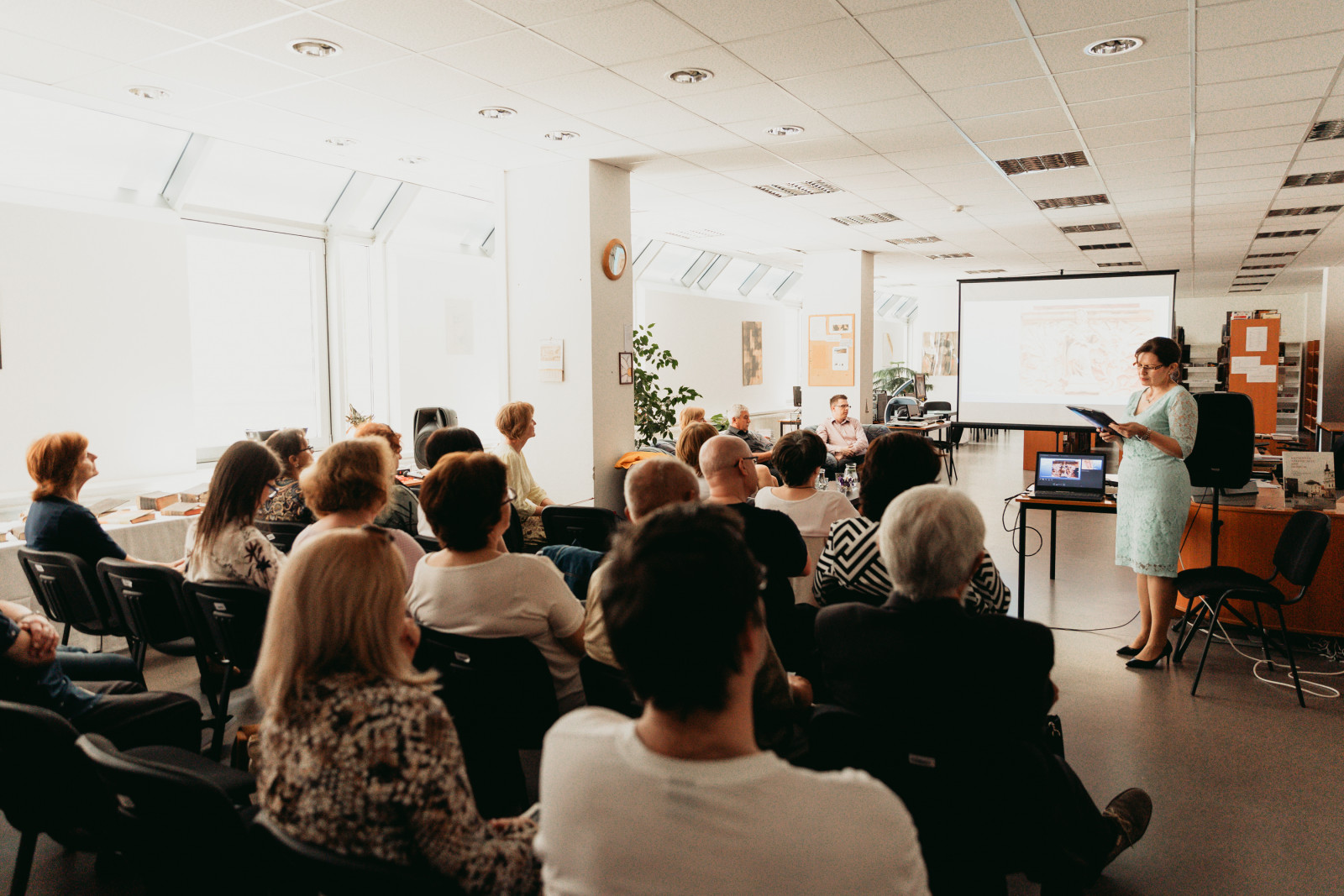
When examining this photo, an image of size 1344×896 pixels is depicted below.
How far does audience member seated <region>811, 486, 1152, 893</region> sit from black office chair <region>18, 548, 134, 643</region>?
289 centimetres

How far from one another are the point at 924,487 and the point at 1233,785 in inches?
81.6

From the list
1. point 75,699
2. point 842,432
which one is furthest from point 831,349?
point 75,699

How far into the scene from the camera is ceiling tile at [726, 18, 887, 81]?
3807 mm

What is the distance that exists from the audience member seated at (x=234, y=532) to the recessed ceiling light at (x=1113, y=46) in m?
4.07

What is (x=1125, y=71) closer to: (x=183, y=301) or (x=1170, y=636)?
(x=1170, y=636)

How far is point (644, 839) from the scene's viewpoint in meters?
0.97

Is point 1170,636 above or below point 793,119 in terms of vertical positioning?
below

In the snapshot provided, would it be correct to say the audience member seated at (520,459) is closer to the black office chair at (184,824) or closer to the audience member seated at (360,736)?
the black office chair at (184,824)

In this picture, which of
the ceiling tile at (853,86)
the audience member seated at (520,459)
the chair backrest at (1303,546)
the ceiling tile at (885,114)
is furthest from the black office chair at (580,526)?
the chair backrest at (1303,546)

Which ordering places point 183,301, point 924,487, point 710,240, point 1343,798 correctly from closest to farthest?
point 924,487, point 1343,798, point 183,301, point 710,240

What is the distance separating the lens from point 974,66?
4246 mm

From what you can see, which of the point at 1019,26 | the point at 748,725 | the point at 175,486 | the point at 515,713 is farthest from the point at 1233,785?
the point at 175,486

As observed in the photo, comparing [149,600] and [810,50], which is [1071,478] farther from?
[149,600]

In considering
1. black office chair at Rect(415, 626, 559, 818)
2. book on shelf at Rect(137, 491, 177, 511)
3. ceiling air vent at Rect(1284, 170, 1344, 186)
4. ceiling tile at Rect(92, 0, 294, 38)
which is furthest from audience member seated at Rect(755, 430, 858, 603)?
ceiling air vent at Rect(1284, 170, 1344, 186)
